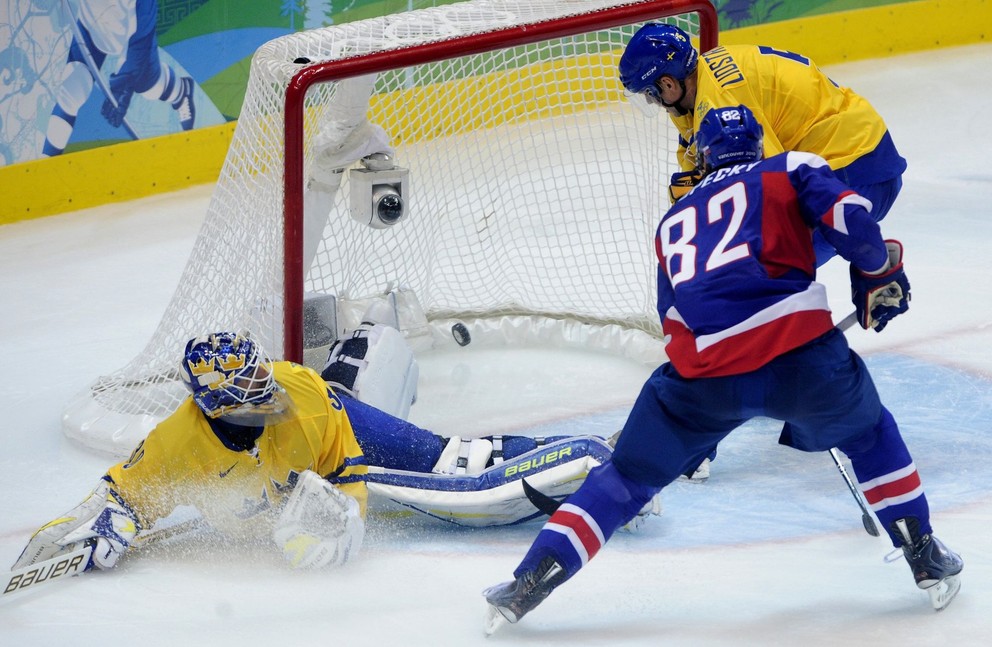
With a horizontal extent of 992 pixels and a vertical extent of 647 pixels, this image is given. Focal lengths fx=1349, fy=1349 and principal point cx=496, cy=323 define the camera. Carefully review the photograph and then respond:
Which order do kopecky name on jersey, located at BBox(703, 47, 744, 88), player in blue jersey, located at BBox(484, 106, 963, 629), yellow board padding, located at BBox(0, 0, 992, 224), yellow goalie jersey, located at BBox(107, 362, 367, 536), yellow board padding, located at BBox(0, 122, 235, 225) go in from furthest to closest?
yellow board padding, located at BBox(0, 122, 235, 225) → yellow board padding, located at BBox(0, 0, 992, 224) → kopecky name on jersey, located at BBox(703, 47, 744, 88) → yellow goalie jersey, located at BBox(107, 362, 367, 536) → player in blue jersey, located at BBox(484, 106, 963, 629)

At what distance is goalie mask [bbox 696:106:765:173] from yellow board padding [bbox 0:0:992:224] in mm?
1582

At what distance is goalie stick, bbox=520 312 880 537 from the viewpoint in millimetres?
2793

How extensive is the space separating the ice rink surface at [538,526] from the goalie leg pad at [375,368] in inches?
10.0

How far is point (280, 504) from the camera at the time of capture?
2.95m

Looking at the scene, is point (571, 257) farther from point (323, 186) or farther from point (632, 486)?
point (632, 486)

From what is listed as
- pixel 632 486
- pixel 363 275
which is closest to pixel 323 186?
pixel 363 275

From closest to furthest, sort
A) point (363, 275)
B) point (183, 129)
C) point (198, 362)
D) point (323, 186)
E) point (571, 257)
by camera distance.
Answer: point (198, 362) → point (323, 186) → point (363, 275) → point (571, 257) → point (183, 129)

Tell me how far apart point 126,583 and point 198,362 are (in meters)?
0.49

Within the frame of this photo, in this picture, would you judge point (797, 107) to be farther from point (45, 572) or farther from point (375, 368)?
point (45, 572)

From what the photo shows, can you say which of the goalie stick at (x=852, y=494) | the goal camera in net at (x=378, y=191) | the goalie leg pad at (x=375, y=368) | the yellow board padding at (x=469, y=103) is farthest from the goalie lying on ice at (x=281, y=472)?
the yellow board padding at (x=469, y=103)

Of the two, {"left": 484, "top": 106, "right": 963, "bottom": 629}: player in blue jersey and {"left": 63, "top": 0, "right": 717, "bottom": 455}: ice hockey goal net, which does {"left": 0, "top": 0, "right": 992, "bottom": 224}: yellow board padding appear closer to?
{"left": 63, "top": 0, "right": 717, "bottom": 455}: ice hockey goal net

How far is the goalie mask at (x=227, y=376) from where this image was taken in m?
2.79

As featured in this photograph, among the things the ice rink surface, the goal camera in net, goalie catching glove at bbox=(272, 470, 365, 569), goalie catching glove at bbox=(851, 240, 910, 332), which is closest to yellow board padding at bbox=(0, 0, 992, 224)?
the goal camera in net

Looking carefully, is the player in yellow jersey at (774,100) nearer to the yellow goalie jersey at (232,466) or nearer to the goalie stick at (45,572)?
the yellow goalie jersey at (232,466)
